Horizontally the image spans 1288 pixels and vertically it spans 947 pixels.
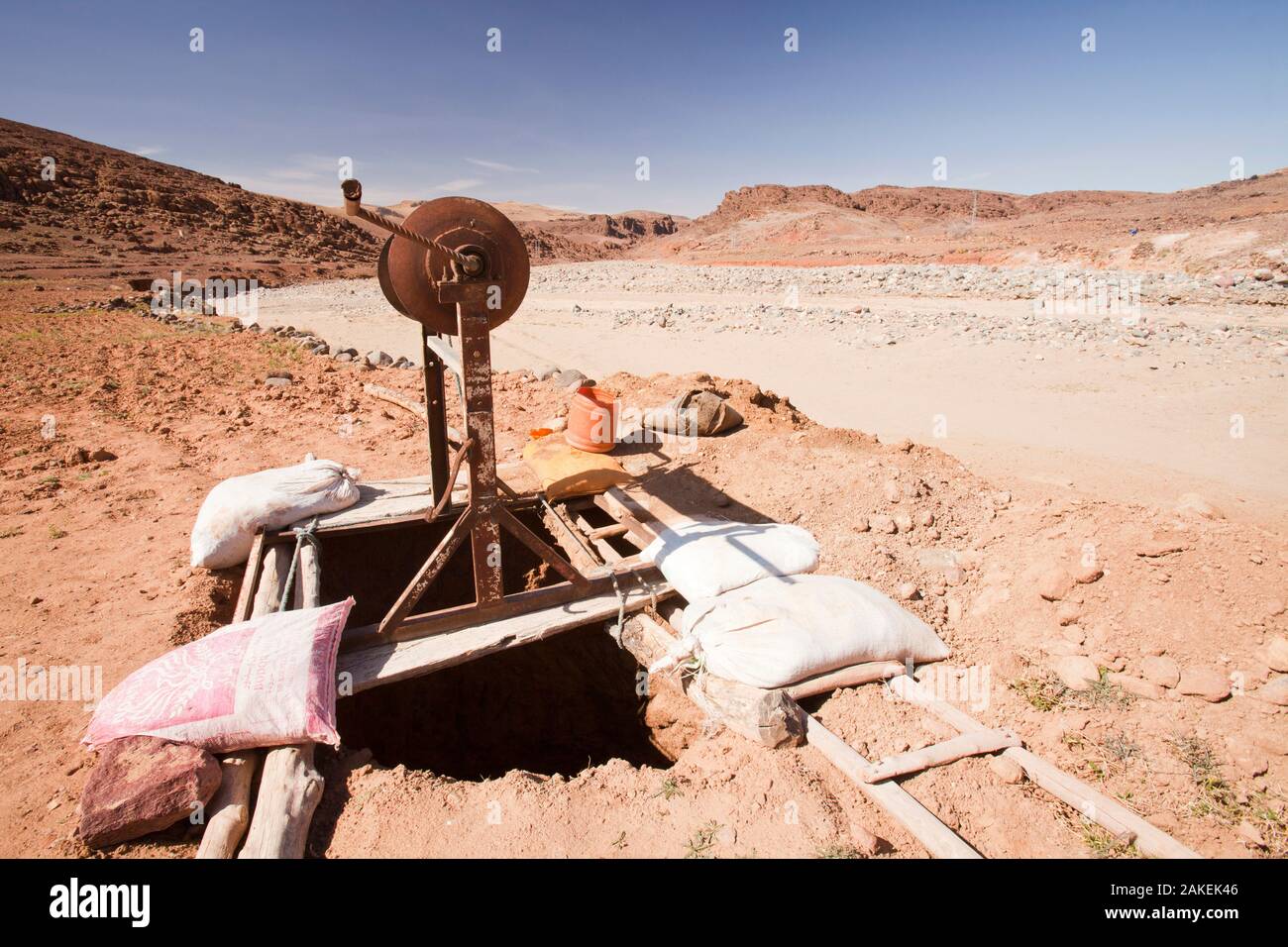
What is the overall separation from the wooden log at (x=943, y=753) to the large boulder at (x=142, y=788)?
2.63 meters

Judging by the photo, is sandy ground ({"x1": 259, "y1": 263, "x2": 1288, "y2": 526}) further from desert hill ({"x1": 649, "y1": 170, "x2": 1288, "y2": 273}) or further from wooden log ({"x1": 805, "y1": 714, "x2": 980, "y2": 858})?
desert hill ({"x1": 649, "y1": 170, "x2": 1288, "y2": 273})

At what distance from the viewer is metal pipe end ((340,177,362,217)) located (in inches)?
104

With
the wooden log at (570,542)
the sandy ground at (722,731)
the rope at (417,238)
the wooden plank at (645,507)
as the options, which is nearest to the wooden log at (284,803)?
the sandy ground at (722,731)

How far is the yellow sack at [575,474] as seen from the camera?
4.99 m

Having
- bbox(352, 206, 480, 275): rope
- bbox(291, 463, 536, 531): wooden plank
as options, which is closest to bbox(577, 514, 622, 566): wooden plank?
bbox(291, 463, 536, 531): wooden plank

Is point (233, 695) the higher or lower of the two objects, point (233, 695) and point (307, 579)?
the lower

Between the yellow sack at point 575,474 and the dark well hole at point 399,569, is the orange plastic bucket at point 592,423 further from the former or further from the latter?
the dark well hole at point 399,569

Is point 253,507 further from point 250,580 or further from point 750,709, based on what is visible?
point 750,709

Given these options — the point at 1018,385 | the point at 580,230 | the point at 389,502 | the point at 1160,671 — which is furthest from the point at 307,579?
the point at 580,230

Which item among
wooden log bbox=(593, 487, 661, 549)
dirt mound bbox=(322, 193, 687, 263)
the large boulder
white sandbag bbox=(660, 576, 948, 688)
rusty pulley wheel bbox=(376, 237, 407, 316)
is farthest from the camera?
dirt mound bbox=(322, 193, 687, 263)

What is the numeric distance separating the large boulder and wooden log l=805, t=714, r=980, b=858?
2.49m

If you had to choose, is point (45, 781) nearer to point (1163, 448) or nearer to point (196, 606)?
point (196, 606)

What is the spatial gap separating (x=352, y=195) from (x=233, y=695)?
83.3 inches

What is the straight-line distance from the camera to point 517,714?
4.84m
